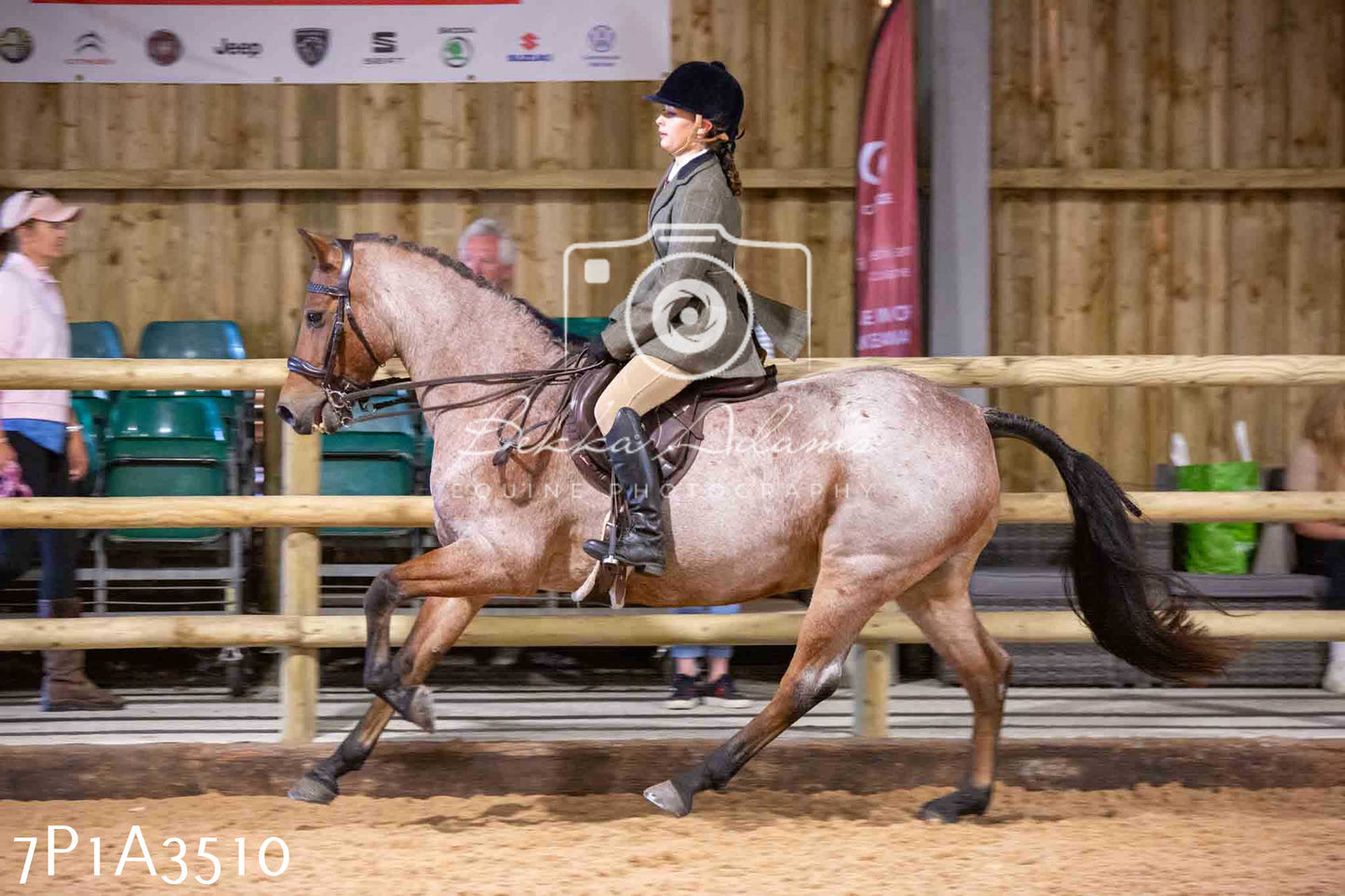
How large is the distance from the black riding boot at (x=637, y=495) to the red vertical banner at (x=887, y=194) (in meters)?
3.02

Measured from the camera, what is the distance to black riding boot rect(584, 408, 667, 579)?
3928 millimetres

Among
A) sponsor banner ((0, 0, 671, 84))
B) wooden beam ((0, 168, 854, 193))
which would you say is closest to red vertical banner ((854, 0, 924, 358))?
wooden beam ((0, 168, 854, 193))

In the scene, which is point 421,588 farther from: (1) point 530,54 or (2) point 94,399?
(1) point 530,54

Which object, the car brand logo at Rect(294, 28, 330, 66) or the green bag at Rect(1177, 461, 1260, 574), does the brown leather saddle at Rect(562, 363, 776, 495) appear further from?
the car brand logo at Rect(294, 28, 330, 66)

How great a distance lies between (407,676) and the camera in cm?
411

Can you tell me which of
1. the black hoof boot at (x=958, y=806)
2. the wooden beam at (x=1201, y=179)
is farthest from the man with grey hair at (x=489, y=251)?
the wooden beam at (x=1201, y=179)

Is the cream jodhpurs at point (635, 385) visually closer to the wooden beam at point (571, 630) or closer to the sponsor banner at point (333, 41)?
the wooden beam at point (571, 630)

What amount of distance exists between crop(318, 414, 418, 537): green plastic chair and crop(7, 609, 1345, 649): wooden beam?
5.80 ft

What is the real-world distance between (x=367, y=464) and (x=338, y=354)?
2.53 m

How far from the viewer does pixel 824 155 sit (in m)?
8.20

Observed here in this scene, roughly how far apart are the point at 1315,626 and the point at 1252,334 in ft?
13.4

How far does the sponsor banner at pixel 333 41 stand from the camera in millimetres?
7684

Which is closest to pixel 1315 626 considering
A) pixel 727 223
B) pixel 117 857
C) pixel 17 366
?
pixel 727 223

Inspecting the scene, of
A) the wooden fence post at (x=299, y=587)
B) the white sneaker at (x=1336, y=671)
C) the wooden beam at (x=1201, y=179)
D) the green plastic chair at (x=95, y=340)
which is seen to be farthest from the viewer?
the wooden beam at (x=1201, y=179)
